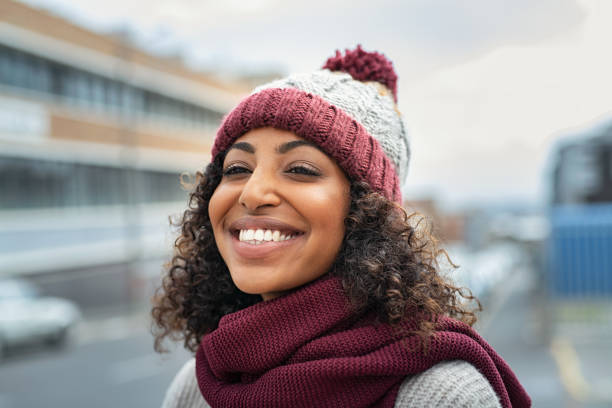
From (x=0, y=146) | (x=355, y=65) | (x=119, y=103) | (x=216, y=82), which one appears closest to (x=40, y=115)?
(x=0, y=146)

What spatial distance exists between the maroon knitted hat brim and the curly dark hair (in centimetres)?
6

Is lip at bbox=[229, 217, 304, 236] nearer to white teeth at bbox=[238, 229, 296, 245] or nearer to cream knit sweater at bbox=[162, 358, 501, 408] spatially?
white teeth at bbox=[238, 229, 296, 245]

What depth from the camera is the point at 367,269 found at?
5.12ft

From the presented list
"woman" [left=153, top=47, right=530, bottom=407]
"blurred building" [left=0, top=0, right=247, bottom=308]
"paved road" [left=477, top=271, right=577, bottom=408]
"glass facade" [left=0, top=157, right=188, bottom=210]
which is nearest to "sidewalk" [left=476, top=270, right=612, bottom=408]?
"paved road" [left=477, top=271, right=577, bottom=408]

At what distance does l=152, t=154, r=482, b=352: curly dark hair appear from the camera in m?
1.56

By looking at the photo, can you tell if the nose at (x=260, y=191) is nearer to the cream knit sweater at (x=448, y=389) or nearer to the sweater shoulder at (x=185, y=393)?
Result: the cream knit sweater at (x=448, y=389)

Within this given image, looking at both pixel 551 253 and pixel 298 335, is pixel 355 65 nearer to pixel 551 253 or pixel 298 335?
pixel 298 335

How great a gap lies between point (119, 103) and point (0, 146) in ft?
19.5

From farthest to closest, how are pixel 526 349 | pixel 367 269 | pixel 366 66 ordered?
pixel 526 349 < pixel 366 66 < pixel 367 269

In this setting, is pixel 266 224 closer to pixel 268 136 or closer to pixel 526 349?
pixel 268 136

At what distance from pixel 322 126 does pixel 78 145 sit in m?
19.5

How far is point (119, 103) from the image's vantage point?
21.7 m

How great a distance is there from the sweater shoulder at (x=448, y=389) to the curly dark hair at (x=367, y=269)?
10 cm

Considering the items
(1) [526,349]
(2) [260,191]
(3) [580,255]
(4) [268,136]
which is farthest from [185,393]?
(1) [526,349]
